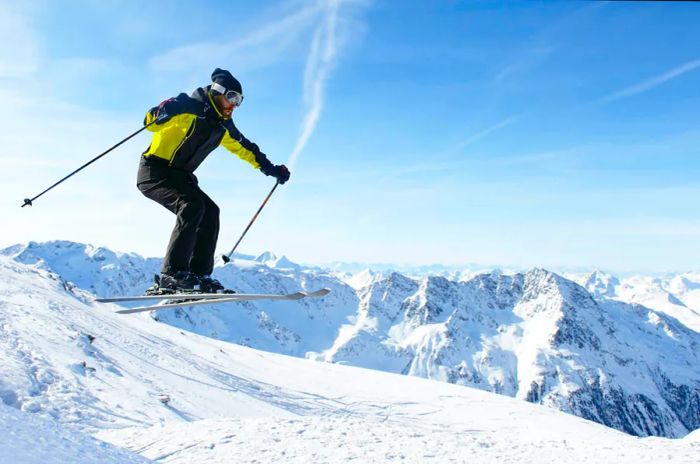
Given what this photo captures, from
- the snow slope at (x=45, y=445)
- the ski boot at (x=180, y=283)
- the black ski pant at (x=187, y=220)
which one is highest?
the black ski pant at (x=187, y=220)

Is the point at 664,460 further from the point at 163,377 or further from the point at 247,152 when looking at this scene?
the point at 163,377

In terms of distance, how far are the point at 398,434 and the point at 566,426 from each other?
14.4 m

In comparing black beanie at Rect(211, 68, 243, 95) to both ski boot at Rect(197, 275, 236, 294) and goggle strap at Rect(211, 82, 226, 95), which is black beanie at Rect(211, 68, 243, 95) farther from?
ski boot at Rect(197, 275, 236, 294)

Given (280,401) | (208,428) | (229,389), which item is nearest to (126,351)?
(229,389)

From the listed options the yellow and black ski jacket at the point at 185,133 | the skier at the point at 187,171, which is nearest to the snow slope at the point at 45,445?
the skier at the point at 187,171

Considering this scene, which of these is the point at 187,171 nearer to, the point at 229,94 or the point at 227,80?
the point at 229,94

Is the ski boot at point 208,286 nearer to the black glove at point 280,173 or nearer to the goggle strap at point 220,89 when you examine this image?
the black glove at point 280,173

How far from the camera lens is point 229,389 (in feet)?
67.2

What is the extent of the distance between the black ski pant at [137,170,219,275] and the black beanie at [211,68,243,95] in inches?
66.6

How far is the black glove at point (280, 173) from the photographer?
34.1 feet

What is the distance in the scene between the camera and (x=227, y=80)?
846 centimetres

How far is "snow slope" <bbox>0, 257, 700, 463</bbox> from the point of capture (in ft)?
31.7

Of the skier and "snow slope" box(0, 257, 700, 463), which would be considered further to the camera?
"snow slope" box(0, 257, 700, 463)

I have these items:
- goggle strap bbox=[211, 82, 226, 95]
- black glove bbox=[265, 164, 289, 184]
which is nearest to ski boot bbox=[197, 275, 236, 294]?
black glove bbox=[265, 164, 289, 184]
